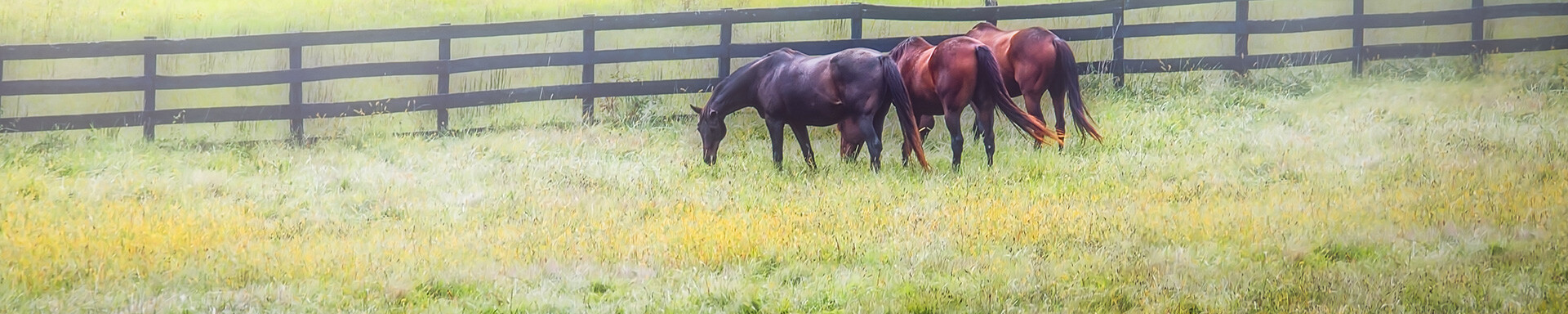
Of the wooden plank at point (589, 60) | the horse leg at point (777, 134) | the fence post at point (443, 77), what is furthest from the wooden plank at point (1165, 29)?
the fence post at point (443, 77)

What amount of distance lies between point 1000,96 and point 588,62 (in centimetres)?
154

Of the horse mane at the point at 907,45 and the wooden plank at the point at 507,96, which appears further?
the horse mane at the point at 907,45

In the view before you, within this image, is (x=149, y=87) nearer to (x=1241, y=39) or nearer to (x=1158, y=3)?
(x=1158, y=3)

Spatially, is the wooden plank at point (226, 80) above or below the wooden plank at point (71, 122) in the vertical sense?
above

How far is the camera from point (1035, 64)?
4906 mm

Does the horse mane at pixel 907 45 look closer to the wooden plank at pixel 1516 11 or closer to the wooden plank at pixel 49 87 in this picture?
the wooden plank at pixel 1516 11

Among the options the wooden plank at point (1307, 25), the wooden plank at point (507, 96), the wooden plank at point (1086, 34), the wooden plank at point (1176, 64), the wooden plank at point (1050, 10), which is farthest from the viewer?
the wooden plank at point (1086, 34)

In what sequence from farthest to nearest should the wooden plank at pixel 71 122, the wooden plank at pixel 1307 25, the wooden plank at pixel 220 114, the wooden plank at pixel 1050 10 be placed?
1. the wooden plank at pixel 1050 10
2. the wooden plank at pixel 1307 25
3. the wooden plank at pixel 220 114
4. the wooden plank at pixel 71 122

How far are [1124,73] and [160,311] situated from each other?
3.54m

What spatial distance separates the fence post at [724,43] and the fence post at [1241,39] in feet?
6.28

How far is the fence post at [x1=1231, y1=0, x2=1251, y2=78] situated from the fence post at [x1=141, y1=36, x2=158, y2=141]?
3865 mm

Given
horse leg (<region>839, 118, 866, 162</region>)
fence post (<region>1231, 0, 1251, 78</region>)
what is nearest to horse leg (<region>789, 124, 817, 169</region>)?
horse leg (<region>839, 118, 866, 162</region>)

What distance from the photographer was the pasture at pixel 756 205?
3391 mm

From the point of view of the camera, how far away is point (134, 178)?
3.90 metres
